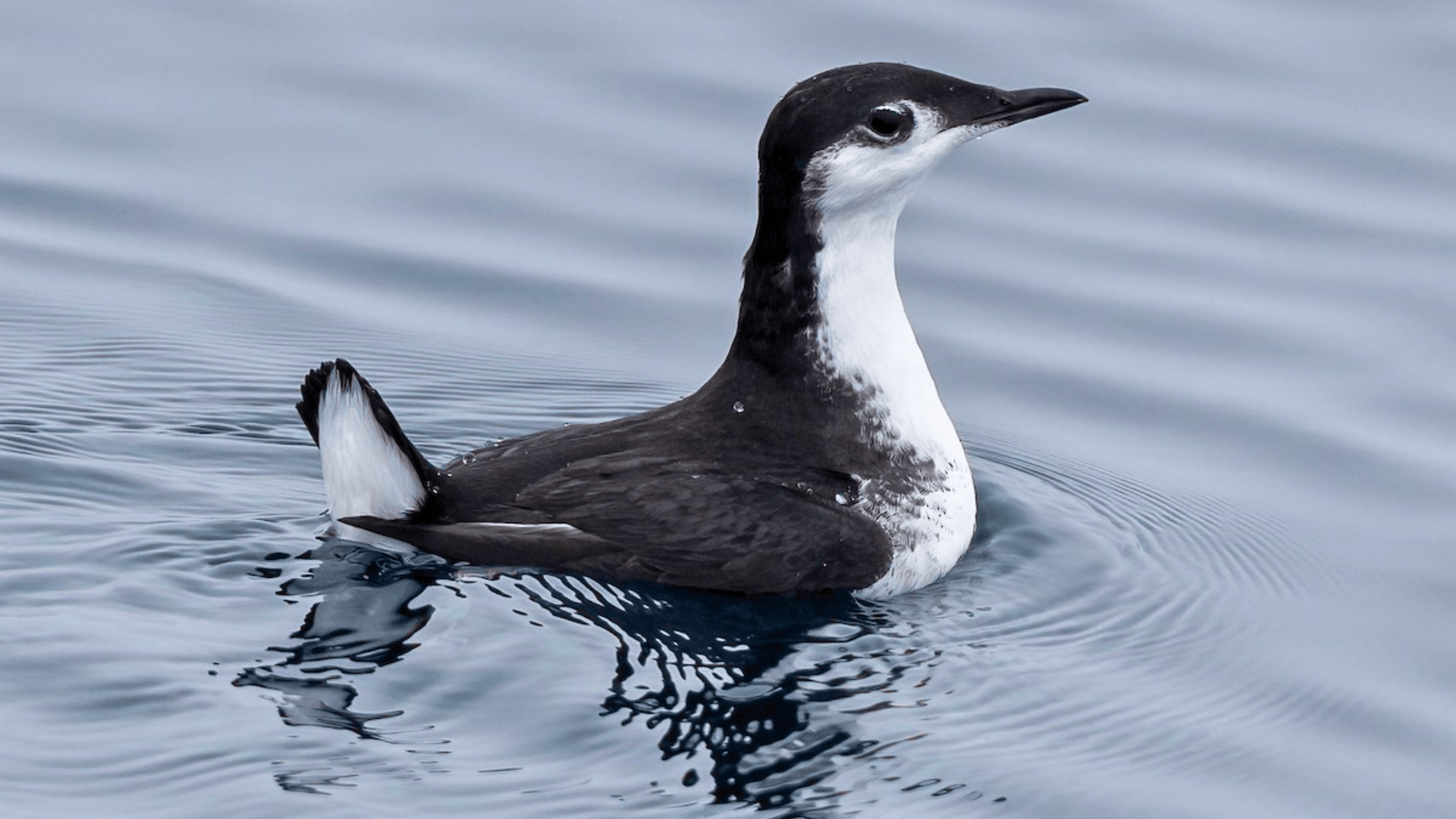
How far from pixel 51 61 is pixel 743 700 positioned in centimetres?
705

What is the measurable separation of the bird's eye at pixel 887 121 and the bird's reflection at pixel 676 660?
1568 mm

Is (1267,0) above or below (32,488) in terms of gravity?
above

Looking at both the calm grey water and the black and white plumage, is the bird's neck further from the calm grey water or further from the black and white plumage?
the calm grey water

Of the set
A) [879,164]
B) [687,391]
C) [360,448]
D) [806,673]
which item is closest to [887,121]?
[879,164]

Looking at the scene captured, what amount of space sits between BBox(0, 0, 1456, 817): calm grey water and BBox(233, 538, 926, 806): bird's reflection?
0.06 feet

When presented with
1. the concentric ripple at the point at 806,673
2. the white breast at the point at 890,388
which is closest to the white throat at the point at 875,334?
the white breast at the point at 890,388

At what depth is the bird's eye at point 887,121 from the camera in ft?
25.6

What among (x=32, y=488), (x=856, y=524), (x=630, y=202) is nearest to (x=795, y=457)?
(x=856, y=524)

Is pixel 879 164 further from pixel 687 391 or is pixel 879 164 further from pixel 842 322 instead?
pixel 687 391

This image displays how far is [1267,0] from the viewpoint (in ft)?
41.7

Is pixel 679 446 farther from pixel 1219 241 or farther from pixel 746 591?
pixel 1219 241

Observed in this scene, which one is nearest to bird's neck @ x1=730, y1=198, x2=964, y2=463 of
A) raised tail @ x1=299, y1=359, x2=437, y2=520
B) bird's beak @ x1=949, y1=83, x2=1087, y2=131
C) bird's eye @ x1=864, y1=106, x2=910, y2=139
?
bird's eye @ x1=864, y1=106, x2=910, y2=139

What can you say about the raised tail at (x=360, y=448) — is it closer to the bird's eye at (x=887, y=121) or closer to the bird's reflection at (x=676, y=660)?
the bird's reflection at (x=676, y=660)

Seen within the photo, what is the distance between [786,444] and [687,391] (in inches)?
87.4
